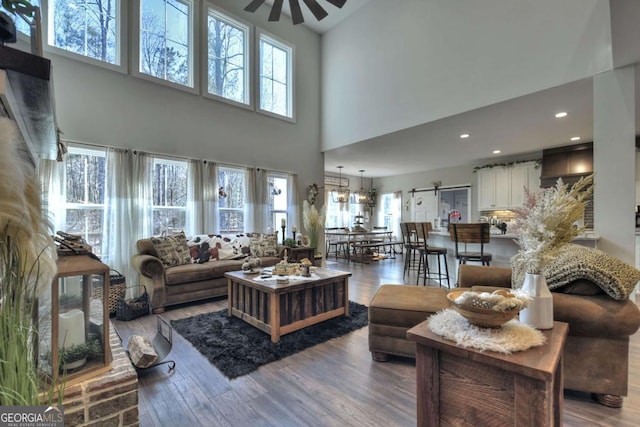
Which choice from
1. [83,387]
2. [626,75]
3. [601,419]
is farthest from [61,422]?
[626,75]

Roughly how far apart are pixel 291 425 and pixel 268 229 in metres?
4.39

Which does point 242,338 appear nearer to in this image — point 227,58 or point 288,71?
point 227,58

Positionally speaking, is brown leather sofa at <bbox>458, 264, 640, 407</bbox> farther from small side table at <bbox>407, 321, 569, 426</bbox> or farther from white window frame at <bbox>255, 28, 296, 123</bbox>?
white window frame at <bbox>255, 28, 296, 123</bbox>

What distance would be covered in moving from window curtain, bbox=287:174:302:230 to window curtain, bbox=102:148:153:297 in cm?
267

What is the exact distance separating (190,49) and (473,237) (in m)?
5.39

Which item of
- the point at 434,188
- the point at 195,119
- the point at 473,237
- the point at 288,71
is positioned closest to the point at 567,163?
the point at 434,188

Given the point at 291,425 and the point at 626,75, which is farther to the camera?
the point at 626,75

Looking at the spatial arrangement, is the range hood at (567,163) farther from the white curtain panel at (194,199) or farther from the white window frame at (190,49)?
the white window frame at (190,49)

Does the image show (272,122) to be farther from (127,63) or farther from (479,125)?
(479,125)

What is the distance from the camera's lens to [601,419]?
1643mm

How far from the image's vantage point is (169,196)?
15.1 feet

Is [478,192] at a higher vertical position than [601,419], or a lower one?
higher

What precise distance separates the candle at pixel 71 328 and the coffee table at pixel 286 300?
4.92 feet

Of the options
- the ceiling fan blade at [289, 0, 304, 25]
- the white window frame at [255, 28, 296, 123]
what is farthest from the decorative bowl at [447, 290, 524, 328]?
the white window frame at [255, 28, 296, 123]
